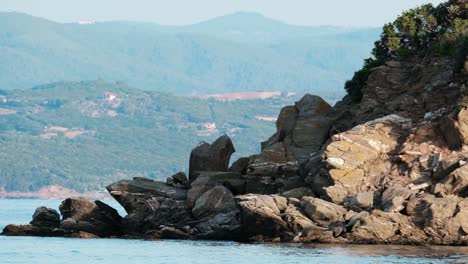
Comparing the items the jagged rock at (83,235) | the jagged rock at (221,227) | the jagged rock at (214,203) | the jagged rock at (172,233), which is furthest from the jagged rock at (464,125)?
the jagged rock at (83,235)

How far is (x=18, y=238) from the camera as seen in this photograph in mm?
76938

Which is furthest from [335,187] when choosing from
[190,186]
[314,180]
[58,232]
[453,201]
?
[58,232]

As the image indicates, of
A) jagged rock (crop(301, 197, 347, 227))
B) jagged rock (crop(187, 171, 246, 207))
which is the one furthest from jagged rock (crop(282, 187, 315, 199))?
jagged rock (crop(187, 171, 246, 207))

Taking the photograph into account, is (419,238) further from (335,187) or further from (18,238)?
(18,238)

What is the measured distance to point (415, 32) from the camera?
274 feet

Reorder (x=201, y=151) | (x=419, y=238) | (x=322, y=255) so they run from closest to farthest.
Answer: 1. (x=322, y=255)
2. (x=419, y=238)
3. (x=201, y=151)

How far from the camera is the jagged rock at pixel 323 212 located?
66.2m

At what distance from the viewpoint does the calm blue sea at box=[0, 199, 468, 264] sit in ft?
193

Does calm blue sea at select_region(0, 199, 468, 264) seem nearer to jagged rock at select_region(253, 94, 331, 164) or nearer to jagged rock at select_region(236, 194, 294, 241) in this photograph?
jagged rock at select_region(236, 194, 294, 241)

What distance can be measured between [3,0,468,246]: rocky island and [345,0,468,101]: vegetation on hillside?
0.09 metres

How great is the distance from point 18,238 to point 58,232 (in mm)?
2140

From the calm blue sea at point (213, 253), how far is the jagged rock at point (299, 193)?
4.02 m

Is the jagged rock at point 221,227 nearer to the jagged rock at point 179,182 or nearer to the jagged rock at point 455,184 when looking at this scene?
the jagged rock at point 179,182

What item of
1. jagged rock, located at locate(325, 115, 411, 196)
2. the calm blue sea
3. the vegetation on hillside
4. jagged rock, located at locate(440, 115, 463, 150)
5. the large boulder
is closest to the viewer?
the calm blue sea
